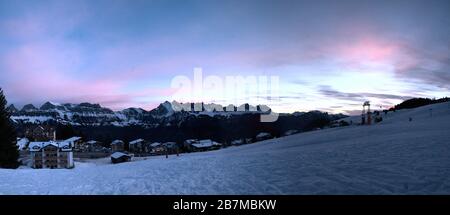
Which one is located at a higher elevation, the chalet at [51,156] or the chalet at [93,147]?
the chalet at [51,156]

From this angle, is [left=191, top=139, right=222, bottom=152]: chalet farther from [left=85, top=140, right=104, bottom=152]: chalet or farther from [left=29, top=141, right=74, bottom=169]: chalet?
[left=29, top=141, right=74, bottom=169]: chalet

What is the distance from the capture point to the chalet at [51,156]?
39656 millimetres

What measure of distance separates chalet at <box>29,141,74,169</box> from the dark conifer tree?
7583 mm

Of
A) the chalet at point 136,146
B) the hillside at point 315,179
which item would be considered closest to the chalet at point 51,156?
the chalet at point 136,146

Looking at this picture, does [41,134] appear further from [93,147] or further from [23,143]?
[93,147]

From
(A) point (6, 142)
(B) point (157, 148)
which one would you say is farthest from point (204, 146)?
(A) point (6, 142)

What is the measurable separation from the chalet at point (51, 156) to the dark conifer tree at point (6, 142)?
758 cm

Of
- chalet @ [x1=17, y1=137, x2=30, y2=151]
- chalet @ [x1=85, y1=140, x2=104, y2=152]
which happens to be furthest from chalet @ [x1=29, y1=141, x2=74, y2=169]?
chalet @ [x1=85, y1=140, x2=104, y2=152]

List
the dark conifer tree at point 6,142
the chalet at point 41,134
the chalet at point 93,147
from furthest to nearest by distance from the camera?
the chalet at point 93,147 → the chalet at point 41,134 → the dark conifer tree at point 6,142

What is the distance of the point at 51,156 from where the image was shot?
4012 cm

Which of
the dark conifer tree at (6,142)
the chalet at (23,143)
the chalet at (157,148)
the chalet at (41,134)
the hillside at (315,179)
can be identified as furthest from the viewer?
the chalet at (157,148)

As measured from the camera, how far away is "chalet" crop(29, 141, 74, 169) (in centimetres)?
3966

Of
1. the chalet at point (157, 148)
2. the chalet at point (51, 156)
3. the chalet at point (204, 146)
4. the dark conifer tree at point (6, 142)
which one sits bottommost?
the chalet at point (157, 148)

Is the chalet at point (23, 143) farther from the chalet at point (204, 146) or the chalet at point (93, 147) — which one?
the chalet at point (204, 146)
